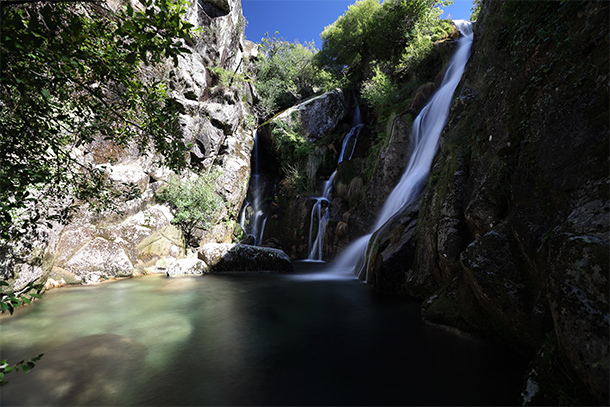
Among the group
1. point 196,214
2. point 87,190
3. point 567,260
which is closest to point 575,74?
point 567,260

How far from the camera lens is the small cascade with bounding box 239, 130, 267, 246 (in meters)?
20.5

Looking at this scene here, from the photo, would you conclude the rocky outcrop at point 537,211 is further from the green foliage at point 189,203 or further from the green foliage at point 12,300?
the green foliage at point 189,203

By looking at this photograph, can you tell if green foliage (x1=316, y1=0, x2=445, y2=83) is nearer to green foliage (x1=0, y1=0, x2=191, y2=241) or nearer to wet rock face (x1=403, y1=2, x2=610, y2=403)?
wet rock face (x1=403, y1=2, x2=610, y2=403)

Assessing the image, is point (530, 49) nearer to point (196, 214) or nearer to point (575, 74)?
point (575, 74)

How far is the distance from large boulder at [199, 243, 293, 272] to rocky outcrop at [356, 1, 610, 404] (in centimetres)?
737

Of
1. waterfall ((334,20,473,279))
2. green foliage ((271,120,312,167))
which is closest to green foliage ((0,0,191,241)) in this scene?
waterfall ((334,20,473,279))

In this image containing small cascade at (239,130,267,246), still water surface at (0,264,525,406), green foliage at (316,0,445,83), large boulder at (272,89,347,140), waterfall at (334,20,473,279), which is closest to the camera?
still water surface at (0,264,525,406)

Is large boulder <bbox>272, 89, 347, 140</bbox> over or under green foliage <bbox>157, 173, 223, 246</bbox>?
over

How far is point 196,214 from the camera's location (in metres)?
14.5

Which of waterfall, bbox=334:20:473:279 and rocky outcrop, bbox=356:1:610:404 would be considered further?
waterfall, bbox=334:20:473:279

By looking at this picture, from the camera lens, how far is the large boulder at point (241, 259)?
39.5 feet

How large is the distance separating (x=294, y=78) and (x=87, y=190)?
28.3 metres

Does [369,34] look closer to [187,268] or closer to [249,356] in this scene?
[187,268]

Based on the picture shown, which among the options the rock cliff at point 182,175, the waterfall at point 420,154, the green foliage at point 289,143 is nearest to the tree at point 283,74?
the rock cliff at point 182,175
